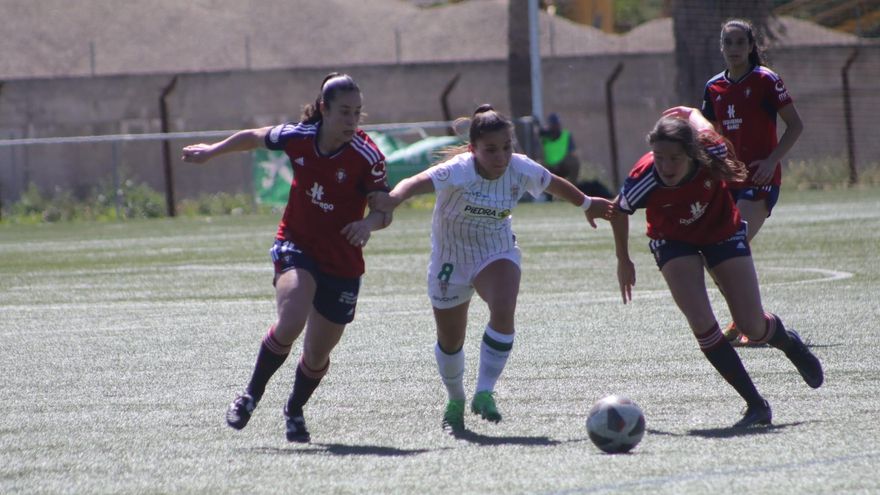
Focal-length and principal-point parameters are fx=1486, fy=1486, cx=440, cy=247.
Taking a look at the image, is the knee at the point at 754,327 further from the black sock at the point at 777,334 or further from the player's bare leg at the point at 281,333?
the player's bare leg at the point at 281,333

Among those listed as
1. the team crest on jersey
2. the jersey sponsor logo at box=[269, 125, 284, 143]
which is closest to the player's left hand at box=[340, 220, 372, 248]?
the jersey sponsor logo at box=[269, 125, 284, 143]

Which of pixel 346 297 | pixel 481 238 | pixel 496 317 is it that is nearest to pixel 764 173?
pixel 481 238

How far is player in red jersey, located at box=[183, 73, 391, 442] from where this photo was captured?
695 centimetres

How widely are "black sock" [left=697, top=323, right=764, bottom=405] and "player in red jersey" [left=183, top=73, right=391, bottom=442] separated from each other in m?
1.64

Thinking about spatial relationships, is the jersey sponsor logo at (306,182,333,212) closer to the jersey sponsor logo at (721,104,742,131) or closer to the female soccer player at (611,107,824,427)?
the female soccer player at (611,107,824,427)

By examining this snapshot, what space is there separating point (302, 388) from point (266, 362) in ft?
0.69

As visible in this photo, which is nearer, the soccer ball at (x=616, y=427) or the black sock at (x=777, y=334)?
the soccer ball at (x=616, y=427)

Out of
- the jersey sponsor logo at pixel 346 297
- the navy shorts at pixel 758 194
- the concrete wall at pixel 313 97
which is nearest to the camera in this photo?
the jersey sponsor logo at pixel 346 297

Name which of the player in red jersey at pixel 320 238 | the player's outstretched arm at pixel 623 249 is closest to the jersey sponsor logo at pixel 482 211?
the player in red jersey at pixel 320 238

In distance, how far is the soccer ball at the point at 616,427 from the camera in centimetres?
613

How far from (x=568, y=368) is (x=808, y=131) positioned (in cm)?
2791

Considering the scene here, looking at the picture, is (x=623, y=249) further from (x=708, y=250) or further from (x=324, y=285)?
(x=324, y=285)

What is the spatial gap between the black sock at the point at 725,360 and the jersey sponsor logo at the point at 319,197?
1.87 m

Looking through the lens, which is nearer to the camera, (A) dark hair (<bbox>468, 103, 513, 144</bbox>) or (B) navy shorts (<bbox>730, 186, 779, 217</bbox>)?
(A) dark hair (<bbox>468, 103, 513, 144</bbox>)
